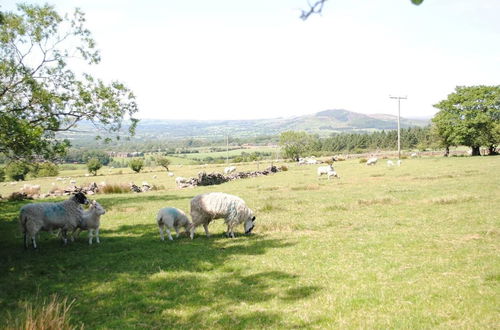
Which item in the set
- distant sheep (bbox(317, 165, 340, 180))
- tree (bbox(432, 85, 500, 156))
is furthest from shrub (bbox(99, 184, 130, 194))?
tree (bbox(432, 85, 500, 156))

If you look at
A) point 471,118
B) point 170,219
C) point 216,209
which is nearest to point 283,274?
point 216,209

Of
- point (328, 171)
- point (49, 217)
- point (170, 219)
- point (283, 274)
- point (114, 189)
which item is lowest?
point (114, 189)

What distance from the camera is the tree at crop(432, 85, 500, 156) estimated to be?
67.8 m

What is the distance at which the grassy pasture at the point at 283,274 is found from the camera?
7.74 m

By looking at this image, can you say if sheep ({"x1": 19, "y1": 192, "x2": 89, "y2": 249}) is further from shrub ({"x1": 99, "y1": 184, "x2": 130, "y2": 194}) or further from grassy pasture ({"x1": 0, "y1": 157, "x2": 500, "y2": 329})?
shrub ({"x1": 99, "y1": 184, "x2": 130, "y2": 194})

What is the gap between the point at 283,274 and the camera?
10461 mm

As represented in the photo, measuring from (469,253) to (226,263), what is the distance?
783 centimetres

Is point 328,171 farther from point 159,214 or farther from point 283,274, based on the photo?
point 283,274

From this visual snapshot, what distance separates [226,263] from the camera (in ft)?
37.9

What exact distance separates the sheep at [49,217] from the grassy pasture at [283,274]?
774 millimetres

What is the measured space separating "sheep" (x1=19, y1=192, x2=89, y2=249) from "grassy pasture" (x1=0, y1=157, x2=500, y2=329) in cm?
77

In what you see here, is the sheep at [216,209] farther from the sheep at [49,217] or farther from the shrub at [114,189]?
the shrub at [114,189]

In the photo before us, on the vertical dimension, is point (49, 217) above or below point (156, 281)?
above

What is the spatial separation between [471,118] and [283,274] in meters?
72.3
